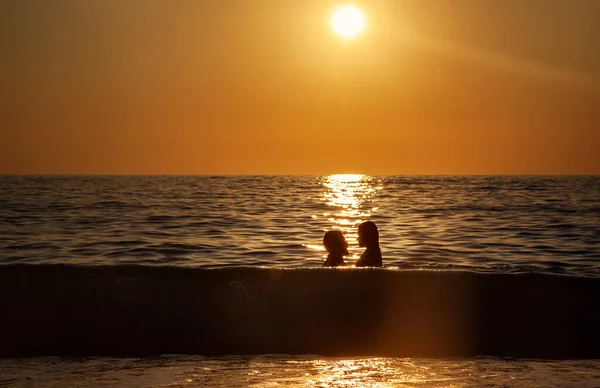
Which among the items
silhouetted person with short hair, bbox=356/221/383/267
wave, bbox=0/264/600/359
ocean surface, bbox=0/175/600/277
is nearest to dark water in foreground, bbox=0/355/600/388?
wave, bbox=0/264/600/359

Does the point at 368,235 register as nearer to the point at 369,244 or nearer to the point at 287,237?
the point at 369,244

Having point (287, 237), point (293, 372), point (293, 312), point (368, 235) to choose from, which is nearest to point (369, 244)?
point (368, 235)

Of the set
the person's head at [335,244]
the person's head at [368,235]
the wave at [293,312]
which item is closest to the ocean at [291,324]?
the wave at [293,312]

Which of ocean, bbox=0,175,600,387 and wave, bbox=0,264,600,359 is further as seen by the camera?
wave, bbox=0,264,600,359

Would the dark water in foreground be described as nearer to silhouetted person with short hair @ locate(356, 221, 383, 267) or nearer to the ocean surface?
silhouetted person with short hair @ locate(356, 221, 383, 267)

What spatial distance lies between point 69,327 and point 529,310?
3.88 m

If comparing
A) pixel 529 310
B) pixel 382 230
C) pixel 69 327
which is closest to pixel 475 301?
pixel 529 310

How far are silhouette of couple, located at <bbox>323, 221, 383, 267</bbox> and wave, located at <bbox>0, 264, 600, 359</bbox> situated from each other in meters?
3.26

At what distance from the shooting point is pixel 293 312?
→ 21.6 feet

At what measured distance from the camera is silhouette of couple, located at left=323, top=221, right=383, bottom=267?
1011cm

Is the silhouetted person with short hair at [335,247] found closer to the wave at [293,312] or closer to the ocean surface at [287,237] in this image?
the wave at [293,312]

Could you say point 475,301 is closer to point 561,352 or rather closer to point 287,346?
point 561,352

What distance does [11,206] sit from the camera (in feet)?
130

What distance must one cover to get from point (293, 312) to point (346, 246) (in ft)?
12.4
